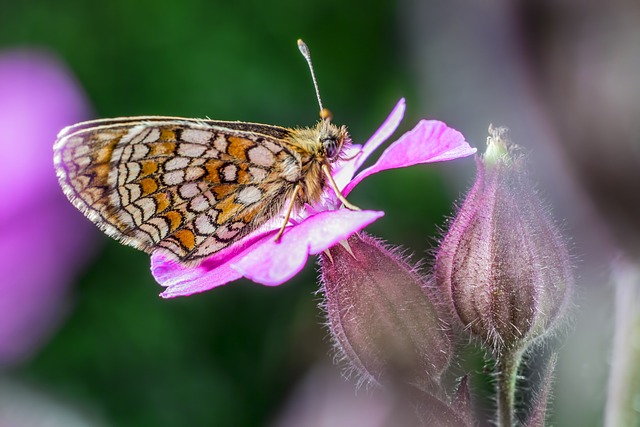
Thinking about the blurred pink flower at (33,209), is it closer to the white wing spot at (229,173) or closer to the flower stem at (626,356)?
the white wing spot at (229,173)

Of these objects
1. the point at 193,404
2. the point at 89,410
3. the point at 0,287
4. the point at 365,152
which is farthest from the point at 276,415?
the point at 365,152

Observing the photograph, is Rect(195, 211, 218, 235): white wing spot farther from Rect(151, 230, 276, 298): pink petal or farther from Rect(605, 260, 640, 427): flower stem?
Rect(605, 260, 640, 427): flower stem

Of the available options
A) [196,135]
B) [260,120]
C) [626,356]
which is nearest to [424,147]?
[196,135]

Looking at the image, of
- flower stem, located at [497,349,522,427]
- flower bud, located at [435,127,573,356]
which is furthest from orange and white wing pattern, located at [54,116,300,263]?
flower stem, located at [497,349,522,427]

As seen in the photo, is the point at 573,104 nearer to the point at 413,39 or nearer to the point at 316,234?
the point at 413,39

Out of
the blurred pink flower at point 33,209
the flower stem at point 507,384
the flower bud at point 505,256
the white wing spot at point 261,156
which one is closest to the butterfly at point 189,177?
the white wing spot at point 261,156

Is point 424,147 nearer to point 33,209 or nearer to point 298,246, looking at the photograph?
point 298,246
